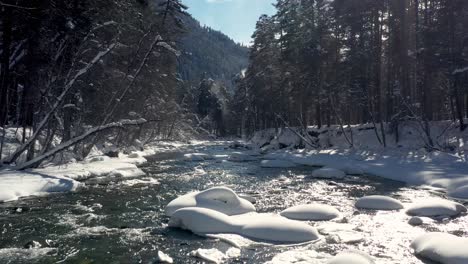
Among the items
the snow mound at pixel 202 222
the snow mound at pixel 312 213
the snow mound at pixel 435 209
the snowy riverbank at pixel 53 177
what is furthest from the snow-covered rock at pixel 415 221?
the snowy riverbank at pixel 53 177

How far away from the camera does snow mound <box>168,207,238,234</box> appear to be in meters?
11.5

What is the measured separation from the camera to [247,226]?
11445 mm

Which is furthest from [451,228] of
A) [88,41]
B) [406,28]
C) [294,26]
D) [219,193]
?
[294,26]

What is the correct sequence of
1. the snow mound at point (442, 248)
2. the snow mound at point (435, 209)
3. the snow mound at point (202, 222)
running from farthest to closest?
the snow mound at point (435, 209), the snow mound at point (202, 222), the snow mound at point (442, 248)

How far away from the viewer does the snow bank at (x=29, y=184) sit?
15664 mm

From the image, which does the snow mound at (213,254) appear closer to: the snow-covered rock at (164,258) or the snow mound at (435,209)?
the snow-covered rock at (164,258)

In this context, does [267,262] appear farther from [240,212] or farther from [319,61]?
[319,61]

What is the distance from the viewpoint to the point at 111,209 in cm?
1430

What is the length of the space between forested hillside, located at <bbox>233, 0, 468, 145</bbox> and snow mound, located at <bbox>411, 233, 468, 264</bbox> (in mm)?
19934

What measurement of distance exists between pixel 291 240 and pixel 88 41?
57.2 feet

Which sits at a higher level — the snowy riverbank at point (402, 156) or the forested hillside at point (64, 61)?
the forested hillside at point (64, 61)

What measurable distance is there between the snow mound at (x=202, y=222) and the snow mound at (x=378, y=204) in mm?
5603

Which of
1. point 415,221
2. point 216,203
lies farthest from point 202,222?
point 415,221

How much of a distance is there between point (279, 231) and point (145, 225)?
161 inches
